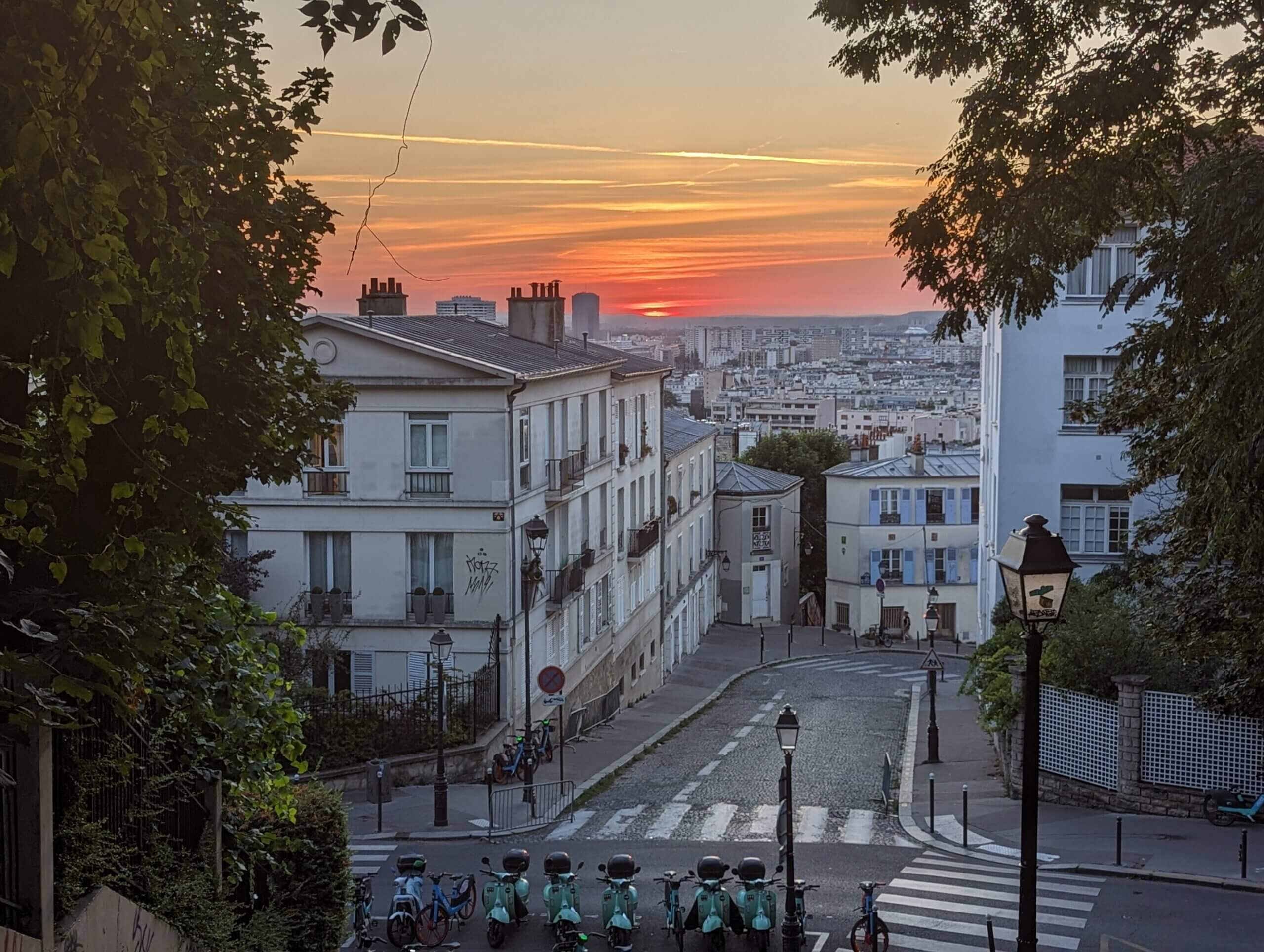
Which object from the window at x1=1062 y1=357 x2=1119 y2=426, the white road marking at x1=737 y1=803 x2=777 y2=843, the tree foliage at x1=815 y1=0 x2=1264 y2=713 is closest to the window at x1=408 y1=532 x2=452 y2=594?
the white road marking at x1=737 y1=803 x2=777 y2=843

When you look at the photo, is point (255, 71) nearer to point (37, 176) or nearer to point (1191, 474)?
point (37, 176)

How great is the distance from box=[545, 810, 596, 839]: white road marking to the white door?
141 ft

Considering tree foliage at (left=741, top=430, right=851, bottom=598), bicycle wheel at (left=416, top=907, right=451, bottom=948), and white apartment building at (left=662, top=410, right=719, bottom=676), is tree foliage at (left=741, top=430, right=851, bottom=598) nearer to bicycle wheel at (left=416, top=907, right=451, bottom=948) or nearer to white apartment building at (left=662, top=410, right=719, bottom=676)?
white apartment building at (left=662, top=410, right=719, bottom=676)

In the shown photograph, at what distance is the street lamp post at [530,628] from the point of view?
26438 millimetres

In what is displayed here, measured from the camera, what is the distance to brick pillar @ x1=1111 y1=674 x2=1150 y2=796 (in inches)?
908

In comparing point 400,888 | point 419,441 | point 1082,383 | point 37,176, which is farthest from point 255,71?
point 1082,383

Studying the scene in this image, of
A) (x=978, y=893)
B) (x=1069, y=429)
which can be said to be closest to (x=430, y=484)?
(x=978, y=893)

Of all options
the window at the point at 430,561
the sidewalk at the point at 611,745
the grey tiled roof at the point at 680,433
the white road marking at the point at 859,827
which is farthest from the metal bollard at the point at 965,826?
the grey tiled roof at the point at 680,433

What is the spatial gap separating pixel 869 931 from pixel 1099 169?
350 inches

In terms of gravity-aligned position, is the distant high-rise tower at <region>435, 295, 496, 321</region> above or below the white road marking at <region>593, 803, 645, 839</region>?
above

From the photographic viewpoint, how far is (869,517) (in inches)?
2699

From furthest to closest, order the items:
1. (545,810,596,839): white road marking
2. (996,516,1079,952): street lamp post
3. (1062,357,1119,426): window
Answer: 1. (1062,357,1119,426): window
2. (545,810,596,839): white road marking
3. (996,516,1079,952): street lamp post

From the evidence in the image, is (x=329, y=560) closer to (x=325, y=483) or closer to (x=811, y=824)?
(x=325, y=483)

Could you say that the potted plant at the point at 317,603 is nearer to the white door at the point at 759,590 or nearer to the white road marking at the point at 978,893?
the white road marking at the point at 978,893
